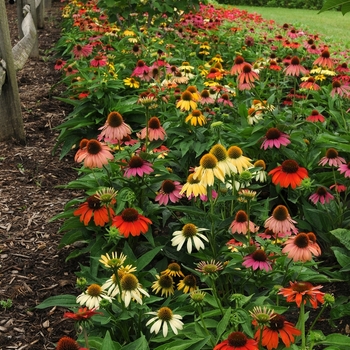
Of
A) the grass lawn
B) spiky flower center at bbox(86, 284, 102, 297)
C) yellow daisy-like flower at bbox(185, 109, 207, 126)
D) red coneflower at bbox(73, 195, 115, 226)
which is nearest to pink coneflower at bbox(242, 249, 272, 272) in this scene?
spiky flower center at bbox(86, 284, 102, 297)

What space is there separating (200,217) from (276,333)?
97 cm

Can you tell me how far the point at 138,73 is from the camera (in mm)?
3967

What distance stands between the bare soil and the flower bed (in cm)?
14

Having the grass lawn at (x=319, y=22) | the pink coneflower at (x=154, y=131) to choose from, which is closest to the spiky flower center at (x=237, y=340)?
the pink coneflower at (x=154, y=131)

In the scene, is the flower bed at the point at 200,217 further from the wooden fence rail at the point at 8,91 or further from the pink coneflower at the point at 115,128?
the wooden fence rail at the point at 8,91

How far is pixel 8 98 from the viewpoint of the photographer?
3.92 m

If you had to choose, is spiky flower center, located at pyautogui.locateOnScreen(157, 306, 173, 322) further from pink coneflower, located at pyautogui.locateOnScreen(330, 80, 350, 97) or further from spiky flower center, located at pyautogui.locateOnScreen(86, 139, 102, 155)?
pink coneflower, located at pyautogui.locateOnScreen(330, 80, 350, 97)

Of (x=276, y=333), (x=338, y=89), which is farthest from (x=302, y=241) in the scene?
(x=338, y=89)

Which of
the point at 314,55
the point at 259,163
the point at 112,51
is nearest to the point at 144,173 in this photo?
the point at 259,163

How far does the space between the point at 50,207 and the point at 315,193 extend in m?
1.57

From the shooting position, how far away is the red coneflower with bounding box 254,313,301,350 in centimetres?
163

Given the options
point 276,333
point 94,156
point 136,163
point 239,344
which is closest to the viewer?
point 239,344

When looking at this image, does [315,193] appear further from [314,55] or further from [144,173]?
[314,55]

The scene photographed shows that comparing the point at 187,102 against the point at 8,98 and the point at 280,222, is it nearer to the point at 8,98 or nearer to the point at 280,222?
the point at 280,222
